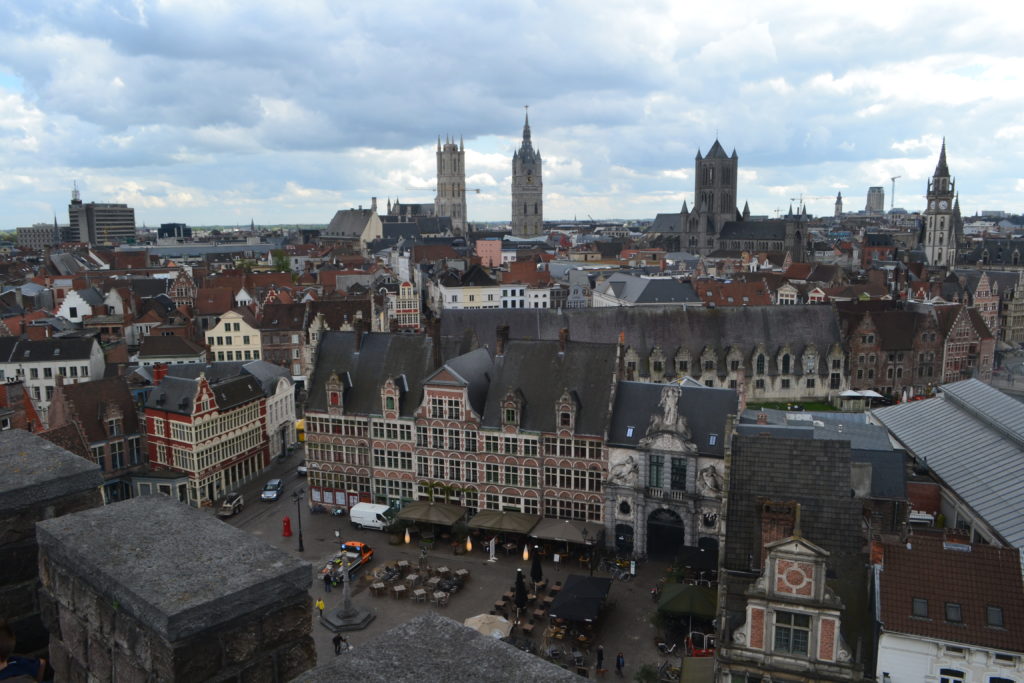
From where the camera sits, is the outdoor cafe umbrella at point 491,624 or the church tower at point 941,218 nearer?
the outdoor cafe umbrella at point 491,624

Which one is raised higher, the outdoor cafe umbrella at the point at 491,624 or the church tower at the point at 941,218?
the church tower at the point at 941,218

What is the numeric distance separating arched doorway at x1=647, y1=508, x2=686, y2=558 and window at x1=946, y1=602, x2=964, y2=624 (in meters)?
21.3

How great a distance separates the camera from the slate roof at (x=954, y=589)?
24.0 m

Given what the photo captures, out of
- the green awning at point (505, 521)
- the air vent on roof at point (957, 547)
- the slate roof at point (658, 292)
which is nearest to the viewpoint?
the air vent on roof at point (957, 547)

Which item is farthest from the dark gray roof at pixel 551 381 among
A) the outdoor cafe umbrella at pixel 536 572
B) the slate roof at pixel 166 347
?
the slate roof at pixel 166 347

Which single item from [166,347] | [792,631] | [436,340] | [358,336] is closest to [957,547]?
[792,631]

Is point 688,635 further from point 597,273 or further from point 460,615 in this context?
point 597,273

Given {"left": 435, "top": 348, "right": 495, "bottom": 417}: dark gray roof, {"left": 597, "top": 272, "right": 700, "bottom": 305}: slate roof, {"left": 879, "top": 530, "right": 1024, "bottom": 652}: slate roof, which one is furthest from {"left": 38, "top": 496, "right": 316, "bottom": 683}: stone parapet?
{"left": 597, "top": 272, "right": 700, "bottom": 305}: slate roof

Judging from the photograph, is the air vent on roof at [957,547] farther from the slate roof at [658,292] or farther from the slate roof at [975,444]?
the slate roof at [658,292]

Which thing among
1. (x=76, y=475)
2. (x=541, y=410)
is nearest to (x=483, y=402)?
(x=541, y=410)

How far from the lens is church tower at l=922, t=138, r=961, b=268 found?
16659 cm

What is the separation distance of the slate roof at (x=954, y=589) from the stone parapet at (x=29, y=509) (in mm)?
23370

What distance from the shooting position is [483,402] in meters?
51.3

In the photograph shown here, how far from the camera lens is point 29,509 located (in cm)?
1260
